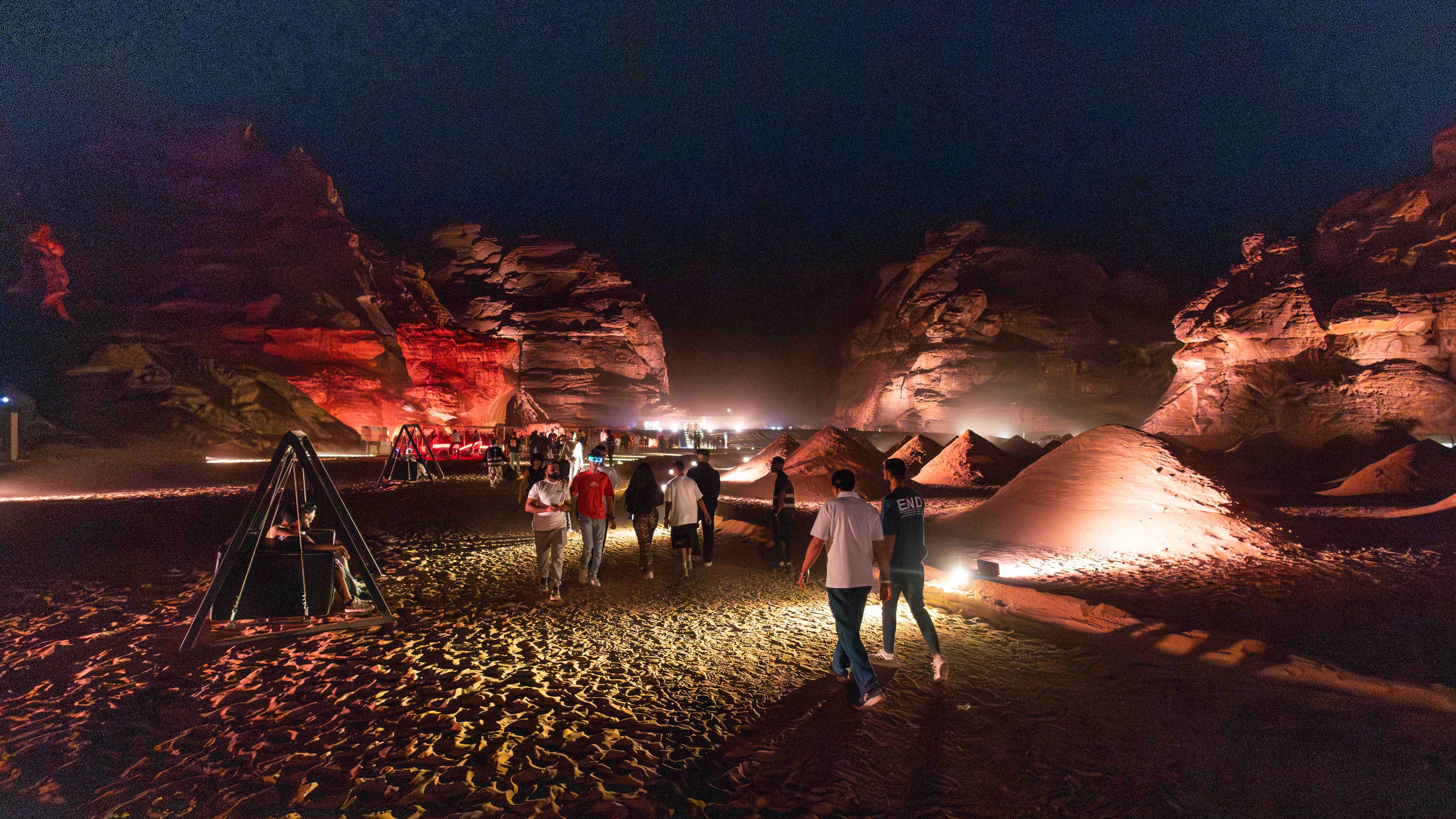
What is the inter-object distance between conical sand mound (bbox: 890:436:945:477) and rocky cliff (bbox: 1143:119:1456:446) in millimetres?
18708

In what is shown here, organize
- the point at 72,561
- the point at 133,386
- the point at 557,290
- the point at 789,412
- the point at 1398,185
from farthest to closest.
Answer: the point at 789,412 → the point at 557,290 → the point at 1398,185 → the point at 133,386 → the point at 72,561

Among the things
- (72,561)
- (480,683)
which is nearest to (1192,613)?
(480,683)

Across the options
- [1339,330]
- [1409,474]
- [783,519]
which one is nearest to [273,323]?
[783,519]

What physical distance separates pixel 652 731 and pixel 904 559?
7.72 feet

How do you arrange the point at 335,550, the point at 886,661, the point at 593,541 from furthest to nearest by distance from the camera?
the point at 593,541, the point at 335,550, the point at 886,661

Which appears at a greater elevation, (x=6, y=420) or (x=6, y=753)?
(x=6, y=420)

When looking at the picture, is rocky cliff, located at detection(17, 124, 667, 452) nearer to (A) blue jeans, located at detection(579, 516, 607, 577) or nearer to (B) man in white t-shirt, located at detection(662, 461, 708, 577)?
(A) blue jeans, located at detection(579, 516, 607, 577)

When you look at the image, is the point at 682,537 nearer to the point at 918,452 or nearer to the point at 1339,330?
the point at 918,452

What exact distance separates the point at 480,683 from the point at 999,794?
359cm

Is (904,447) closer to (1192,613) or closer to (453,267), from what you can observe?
(1192,613)

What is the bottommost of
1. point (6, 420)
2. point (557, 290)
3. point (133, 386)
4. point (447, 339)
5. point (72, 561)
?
point (72, 561)

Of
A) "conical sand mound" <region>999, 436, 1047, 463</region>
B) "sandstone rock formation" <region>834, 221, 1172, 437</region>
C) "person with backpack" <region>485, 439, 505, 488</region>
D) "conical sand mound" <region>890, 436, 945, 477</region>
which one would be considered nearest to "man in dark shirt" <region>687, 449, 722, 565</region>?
"person with backpack" <region>485, 439, 505, 488</region>

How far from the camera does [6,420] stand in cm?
2152

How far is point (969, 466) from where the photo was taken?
23.7m
